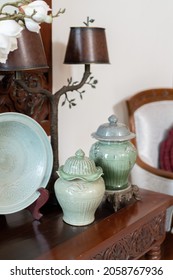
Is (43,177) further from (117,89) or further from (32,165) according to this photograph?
(117,89)

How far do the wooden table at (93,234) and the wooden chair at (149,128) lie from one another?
50cm

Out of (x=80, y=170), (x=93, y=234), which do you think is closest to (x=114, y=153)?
(x=80, y=170)

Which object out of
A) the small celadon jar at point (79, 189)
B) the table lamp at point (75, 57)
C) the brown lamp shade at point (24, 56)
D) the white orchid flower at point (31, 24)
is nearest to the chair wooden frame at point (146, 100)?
the table lamp at point (75, 57)

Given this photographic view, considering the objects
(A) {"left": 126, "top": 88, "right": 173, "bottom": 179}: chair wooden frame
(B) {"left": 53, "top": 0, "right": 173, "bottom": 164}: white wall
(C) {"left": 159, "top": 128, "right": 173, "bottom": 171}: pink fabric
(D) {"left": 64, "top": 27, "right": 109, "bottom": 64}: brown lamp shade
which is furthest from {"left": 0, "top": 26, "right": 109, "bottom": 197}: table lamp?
(C) {"left": 159, "top": 128, "right": 173, "bottom": 171}: pink fabric

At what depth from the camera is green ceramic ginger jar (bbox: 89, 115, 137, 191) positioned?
1261 mm

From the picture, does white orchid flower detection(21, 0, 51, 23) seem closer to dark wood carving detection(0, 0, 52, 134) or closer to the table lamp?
the table lamp

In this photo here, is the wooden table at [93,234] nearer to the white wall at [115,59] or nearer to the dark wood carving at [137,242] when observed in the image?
the dark wood carving at [137,242]

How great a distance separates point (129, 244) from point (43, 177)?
376 millimetres

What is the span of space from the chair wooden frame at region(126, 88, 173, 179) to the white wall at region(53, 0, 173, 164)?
0.07 metres

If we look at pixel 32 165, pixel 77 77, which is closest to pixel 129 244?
pixel 32 165

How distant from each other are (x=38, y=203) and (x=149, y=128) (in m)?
1.02

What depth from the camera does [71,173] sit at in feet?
3.75

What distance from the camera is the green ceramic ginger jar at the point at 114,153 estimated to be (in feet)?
4.14

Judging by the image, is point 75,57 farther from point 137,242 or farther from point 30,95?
point 137,242
